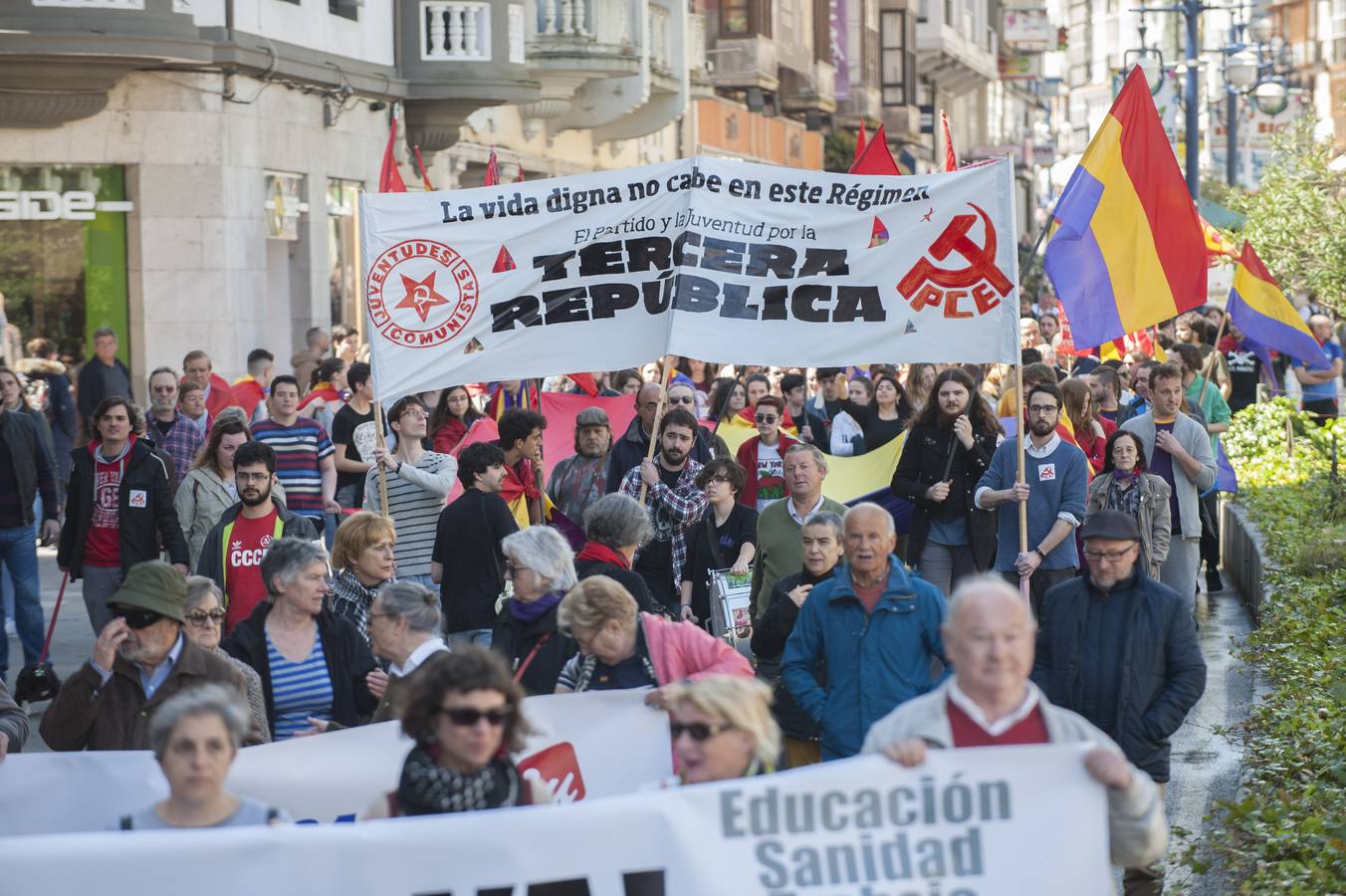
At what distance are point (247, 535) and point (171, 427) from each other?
4324 millimetres

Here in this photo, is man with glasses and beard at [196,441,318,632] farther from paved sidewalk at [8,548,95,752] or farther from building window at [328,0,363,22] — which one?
building window at [328,0,363,22]

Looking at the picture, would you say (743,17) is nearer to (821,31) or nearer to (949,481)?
(821,31)

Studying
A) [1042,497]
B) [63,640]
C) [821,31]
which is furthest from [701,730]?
[821,31]

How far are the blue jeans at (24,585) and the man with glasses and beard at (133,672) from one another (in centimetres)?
537

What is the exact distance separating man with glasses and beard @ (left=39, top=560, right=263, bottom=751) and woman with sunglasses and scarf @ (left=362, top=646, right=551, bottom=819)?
6.13 ft

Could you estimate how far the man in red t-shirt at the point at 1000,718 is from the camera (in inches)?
193

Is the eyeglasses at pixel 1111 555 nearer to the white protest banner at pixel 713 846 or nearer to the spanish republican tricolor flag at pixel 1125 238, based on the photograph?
the white protest banner at pixel 713 846

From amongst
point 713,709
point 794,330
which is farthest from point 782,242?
point 713,709

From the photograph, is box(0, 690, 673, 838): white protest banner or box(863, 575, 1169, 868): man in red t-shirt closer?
box(863, 575, 1169, 868): man in red t-shirt

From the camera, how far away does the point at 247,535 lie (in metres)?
9.49

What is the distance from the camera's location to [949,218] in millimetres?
10336

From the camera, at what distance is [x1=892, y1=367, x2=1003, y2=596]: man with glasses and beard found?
36.3ft

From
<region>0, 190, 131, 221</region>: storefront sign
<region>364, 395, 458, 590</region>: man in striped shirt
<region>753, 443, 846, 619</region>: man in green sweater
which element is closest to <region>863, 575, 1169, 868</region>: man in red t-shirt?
<region>753, 443, 846, 619</region>: man in green sweater

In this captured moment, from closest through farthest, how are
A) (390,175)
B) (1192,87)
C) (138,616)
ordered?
(138,616) < (390,175) < (1192,87)
